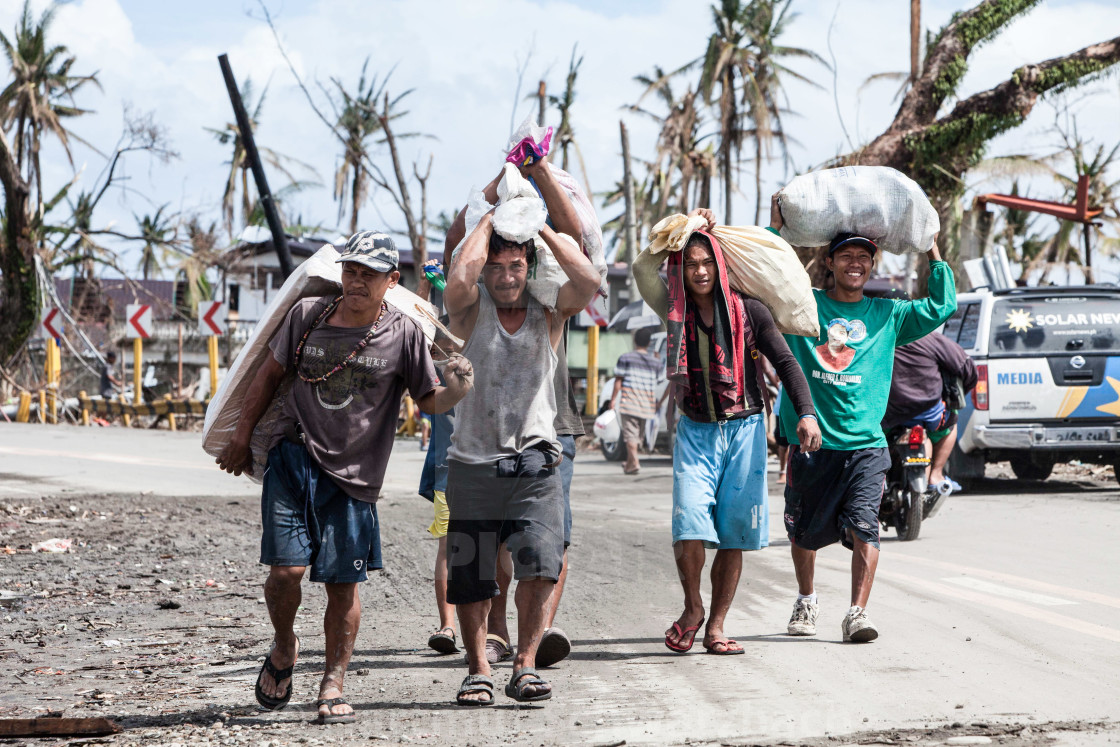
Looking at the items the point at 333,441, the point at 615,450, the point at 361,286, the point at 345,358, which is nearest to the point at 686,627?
the point at 333,441

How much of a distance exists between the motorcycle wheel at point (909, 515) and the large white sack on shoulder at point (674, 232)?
4.49 meters

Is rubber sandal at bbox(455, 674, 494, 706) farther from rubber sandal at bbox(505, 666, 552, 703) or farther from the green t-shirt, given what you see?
the green t-shirt

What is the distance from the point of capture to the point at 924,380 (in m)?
9.46

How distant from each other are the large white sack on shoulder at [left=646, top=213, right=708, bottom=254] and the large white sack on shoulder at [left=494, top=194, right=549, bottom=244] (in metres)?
0.99

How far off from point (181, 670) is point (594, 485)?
998 centimetres

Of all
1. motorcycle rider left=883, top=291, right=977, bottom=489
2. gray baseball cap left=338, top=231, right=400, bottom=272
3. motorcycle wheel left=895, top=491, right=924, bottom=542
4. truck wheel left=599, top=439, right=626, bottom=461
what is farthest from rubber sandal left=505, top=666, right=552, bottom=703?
truck wheel left=599, top=439, right=626, bottom=461

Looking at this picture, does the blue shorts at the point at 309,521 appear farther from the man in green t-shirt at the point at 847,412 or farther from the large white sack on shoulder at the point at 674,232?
the man in green t-shirt at the point at 847,412

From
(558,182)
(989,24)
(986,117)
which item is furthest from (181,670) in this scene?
(989,24)

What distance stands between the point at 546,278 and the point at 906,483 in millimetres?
5404

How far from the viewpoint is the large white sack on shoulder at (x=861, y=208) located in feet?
20.8

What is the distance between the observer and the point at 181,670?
534 cm

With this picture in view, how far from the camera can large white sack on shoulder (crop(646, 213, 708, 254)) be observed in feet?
18.9

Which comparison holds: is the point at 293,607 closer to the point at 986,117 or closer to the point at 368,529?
the point at 368,529

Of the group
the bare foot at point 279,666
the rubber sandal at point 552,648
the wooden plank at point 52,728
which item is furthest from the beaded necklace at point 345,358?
the rubber sandal at point 552,648
